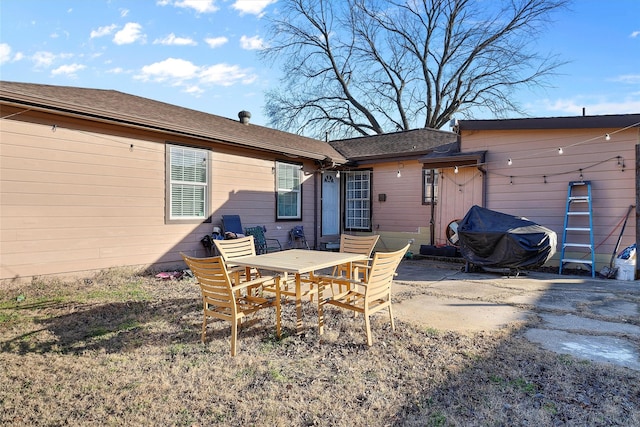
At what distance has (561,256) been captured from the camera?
276 inches

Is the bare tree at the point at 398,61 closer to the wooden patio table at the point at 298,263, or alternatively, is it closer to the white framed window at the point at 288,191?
the white framed window at the point at 288,191

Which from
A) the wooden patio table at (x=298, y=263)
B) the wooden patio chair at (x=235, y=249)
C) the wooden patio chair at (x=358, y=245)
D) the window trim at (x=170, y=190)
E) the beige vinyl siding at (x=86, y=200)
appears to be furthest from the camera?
the window trim at (x=170, y=190)

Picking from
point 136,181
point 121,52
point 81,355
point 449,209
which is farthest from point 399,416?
point 121,52

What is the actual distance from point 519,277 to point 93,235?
7.19 metres

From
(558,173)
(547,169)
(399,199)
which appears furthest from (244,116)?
(558,173)

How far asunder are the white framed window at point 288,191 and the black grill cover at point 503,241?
163 inches

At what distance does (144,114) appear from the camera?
22.0ft

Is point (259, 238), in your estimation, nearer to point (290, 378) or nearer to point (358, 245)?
point (358, 245)

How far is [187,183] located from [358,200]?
5224mm

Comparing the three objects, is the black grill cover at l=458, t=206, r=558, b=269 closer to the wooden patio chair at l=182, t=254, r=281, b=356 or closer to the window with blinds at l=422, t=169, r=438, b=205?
the window with blinds at l=422, t=169, r=438, b=205

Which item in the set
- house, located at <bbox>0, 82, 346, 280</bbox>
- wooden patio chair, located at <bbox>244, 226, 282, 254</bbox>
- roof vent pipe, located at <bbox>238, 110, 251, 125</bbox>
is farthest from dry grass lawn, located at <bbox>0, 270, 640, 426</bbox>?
roof vent pipe, located at <bbox>238, 110, 251, 125</bbox>

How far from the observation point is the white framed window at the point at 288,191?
30.2ft

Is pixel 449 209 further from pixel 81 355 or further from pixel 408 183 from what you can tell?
pixel 81 355

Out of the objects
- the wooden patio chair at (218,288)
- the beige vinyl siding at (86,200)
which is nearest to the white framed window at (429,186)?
the beige vinyl siding at (86,200)
